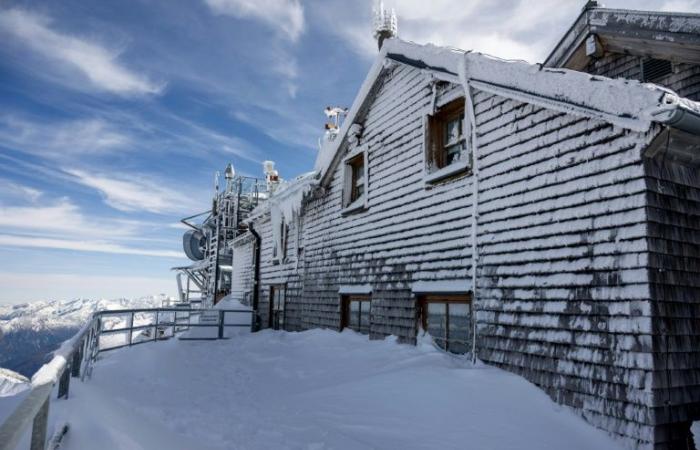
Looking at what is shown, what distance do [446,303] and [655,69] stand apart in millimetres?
5835

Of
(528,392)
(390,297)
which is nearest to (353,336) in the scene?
(390,297)

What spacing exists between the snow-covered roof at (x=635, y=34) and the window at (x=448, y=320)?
5551 mm

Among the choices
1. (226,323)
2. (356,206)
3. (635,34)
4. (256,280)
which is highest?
(635,34)

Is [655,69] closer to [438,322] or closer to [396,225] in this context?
[396,225]

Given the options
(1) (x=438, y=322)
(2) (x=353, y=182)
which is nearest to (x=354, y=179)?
(2) (x=353, y=182)

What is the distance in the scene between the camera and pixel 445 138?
28.9 ft

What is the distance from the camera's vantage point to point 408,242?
9.13m

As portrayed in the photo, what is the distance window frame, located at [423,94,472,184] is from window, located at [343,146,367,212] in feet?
8.80

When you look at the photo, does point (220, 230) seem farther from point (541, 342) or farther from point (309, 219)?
point (541, 342)

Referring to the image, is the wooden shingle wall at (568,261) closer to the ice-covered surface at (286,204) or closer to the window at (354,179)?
the window at (354,179)

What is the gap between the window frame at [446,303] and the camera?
7.33m

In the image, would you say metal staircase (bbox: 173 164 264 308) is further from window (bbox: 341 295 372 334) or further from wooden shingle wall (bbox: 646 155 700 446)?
wooden shingle wall (bbox: 646 155 700 446)

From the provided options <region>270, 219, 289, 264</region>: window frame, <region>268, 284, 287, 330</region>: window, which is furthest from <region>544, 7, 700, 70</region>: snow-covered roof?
<region>268, 284, 287, 330</region>: window

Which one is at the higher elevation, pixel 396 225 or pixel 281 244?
pixel 281 244
